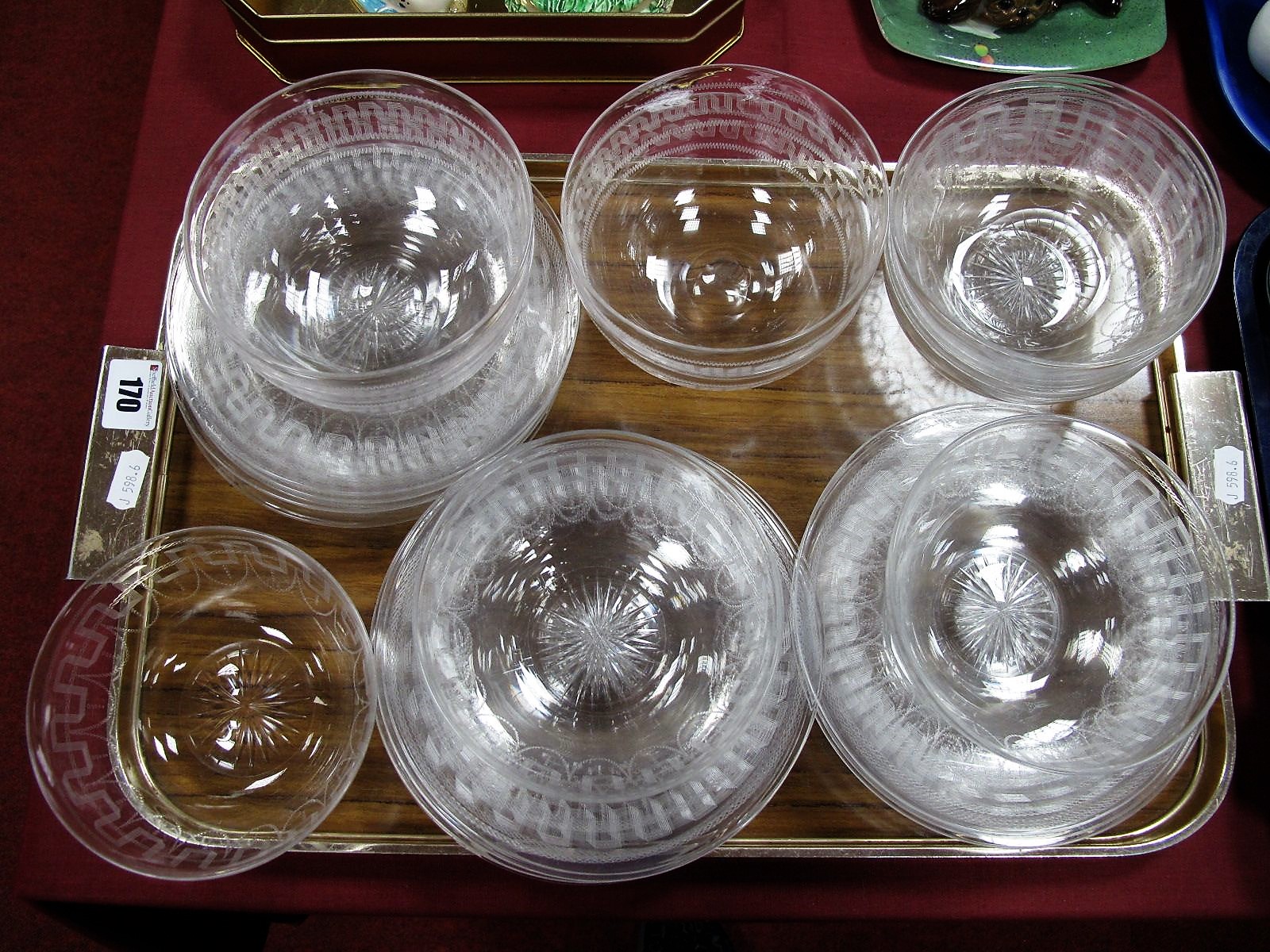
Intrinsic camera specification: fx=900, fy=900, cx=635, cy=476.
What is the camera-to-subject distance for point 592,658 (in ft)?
2.39

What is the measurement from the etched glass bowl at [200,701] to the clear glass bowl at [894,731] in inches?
13.3

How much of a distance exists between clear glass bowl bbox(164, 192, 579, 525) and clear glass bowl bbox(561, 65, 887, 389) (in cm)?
9

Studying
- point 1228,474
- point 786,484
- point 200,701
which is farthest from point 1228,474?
point 200,701

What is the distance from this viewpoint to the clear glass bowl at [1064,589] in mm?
657

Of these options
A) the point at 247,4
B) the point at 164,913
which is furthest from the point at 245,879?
the point at 247,4

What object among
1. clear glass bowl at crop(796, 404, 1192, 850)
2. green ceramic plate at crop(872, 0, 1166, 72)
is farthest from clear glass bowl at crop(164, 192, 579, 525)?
green ceramic plate at crop(872, 0, 1166, 72)

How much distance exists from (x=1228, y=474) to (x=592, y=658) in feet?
1.81

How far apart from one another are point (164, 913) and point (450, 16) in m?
0.81

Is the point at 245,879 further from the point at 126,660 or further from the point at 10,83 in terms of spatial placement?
the point at 10,83

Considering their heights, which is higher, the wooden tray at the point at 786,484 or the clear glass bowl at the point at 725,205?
the clear glass bowl at the point at 725,205

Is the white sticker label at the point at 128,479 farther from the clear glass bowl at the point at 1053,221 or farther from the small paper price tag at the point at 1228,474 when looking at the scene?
the small paper price tag at the point at 1228,474

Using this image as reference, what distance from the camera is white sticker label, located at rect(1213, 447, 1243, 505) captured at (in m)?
0.75

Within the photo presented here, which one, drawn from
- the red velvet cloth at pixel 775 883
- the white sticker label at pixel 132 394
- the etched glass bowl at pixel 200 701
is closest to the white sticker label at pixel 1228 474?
the red velvet cloth at pixel 775 883

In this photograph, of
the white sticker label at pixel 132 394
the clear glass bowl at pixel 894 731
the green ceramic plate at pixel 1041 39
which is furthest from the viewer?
the green ceramic plate at pixel 1041 39
